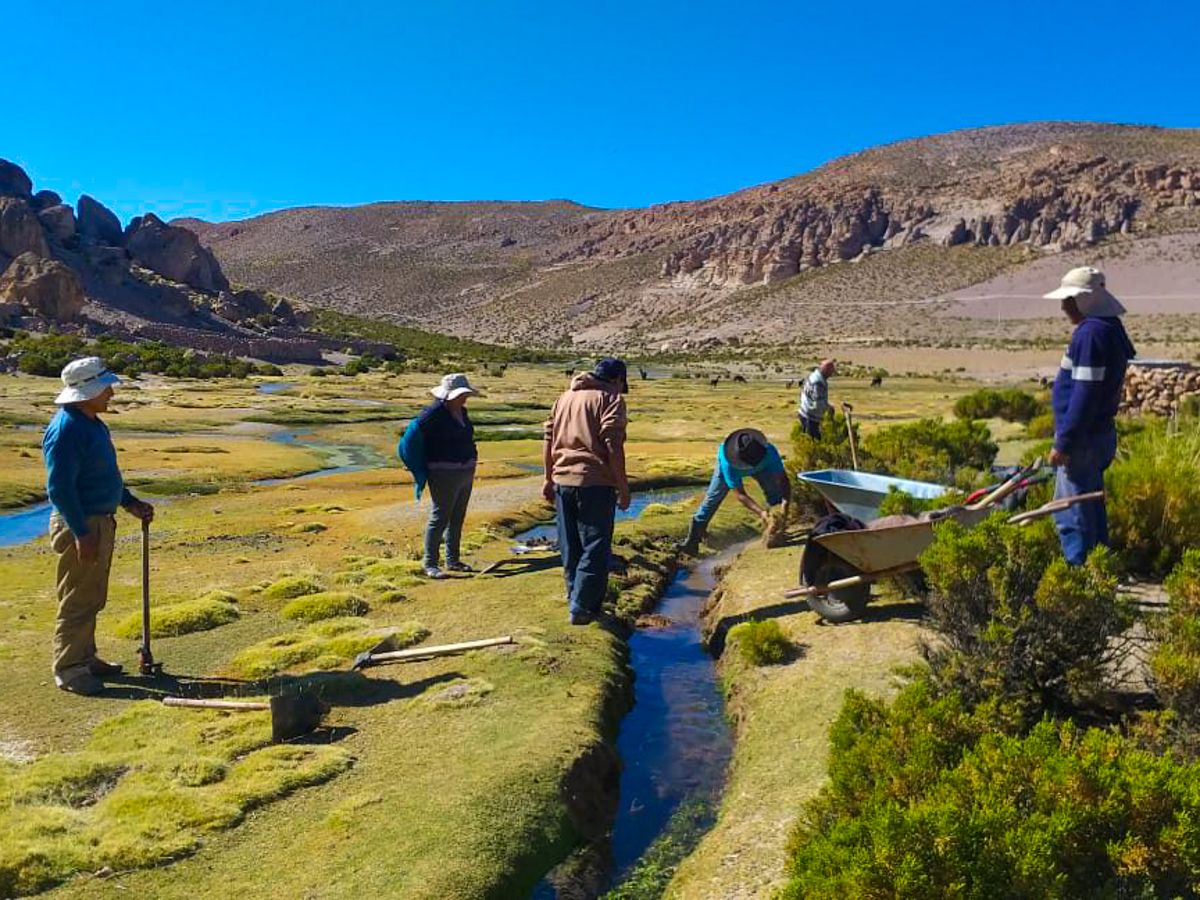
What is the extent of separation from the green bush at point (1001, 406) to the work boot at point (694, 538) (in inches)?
624

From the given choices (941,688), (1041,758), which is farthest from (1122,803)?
(941,688)

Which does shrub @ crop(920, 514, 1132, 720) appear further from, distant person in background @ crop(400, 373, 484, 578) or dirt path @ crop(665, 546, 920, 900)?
distant person in background @ crop(400, 373, 484, 578)

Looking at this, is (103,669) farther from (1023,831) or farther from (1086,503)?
(1086,503)

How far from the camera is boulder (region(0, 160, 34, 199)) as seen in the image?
91438 mm

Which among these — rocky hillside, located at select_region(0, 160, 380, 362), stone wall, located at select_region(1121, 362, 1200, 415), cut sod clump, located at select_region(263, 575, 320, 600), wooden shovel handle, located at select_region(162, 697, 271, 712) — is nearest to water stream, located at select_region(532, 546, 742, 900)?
wooden shovel handle, located at select_region(162, 697, 271, 712)

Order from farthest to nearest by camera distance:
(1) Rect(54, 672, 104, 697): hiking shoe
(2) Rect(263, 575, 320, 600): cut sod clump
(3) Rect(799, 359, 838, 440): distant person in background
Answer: (3) Rect(799, 359, 838, 440): distant person in background, (2) Rect(263, 575, 320, 600): cut sod clump, (1) Rect(54, 672, 104, 697): hiking shoe

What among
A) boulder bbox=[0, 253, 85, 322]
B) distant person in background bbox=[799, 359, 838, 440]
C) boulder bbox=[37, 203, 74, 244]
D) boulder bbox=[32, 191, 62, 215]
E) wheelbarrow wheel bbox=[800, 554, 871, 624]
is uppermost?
boulder bbox=[32, 191, 62, 215]

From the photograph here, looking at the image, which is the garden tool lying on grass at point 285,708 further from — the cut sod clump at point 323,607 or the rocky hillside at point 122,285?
the rocky hillside at point 122,285

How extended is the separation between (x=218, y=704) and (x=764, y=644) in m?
4.19

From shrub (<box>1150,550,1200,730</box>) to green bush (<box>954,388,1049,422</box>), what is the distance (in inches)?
847

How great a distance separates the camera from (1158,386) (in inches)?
830

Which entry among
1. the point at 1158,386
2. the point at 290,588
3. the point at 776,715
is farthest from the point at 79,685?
the point at 1158,386

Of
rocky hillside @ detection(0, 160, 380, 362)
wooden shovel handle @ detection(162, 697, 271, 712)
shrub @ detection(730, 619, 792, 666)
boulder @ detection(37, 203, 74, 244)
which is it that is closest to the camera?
wooden shovel handle @ detection(162, 697, 271, 712)

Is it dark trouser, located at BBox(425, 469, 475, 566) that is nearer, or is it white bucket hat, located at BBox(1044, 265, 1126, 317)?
white bucket hat, located at BBox(1044, 265, 1126, 317)
